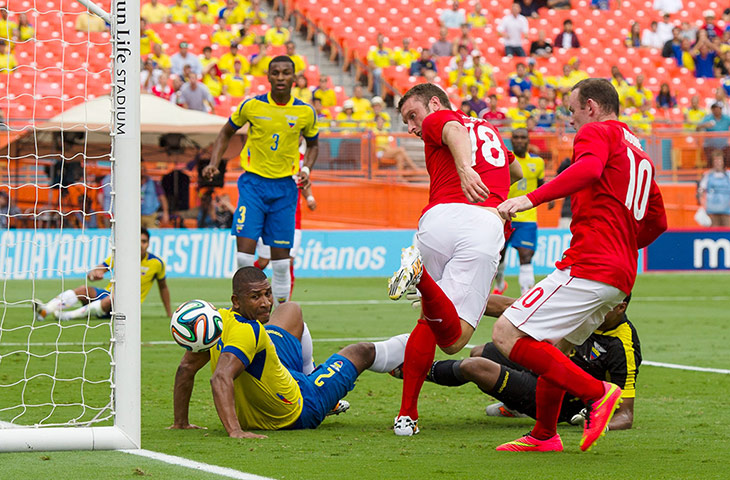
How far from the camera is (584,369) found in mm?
6711

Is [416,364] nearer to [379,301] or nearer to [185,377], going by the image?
[185,377]

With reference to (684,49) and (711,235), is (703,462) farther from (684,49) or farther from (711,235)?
(684,49)

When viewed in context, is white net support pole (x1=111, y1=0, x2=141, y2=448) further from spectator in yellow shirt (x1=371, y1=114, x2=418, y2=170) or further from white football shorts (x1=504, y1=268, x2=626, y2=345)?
spectator in yellow shirt (x1=371, y1=114, x2=418, y2=170)

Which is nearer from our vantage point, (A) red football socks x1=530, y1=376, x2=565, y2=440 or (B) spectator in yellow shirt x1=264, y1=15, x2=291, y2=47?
(A) red football socks x1=530, y1=376, x2=565, y2=440

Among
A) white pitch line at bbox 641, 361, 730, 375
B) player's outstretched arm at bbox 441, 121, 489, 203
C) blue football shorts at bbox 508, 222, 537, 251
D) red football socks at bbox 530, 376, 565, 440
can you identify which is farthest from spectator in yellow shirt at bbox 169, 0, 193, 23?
red football socks at bbox 530, 376, 565, 440

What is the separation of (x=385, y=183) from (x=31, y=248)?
6.70 m

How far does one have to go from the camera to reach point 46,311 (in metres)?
12.8

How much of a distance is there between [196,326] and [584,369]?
7.46ft

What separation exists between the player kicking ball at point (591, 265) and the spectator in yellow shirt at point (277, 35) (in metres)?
21.2

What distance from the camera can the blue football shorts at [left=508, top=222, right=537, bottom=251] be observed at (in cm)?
1488

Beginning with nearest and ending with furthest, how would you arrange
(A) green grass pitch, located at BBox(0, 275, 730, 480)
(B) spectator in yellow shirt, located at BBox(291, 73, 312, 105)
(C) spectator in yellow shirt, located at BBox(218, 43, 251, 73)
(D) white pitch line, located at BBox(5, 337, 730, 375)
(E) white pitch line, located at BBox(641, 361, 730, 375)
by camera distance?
(A) green grass pitch, located at BBox(0, 275, 730, 480) → (E) white pitch line, located at BBox(641, 361, 730, 375) → (D) white pitch line, located at BBox(5, 337, 730, 375) → (B) spectator in yellow shirt, located at BBox(291, 73, 312, 105) → (C) spectator in yellow shirt, located at BBox(218, 43, 251, 73)

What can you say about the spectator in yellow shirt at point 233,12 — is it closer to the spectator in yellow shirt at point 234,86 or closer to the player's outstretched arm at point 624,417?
the spectator in yellow shirt at point 234,86

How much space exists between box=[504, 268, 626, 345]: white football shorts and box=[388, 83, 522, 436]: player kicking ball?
63 centimetres

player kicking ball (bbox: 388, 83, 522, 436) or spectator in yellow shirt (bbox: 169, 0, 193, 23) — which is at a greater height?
spectator in yellow shirt (bbox: 169, 0, 193, 23)
